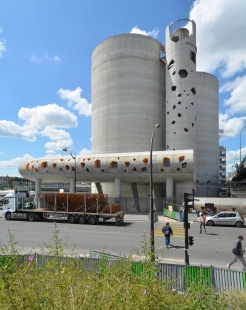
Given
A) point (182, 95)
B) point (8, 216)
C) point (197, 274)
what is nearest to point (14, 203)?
point (8, 216)

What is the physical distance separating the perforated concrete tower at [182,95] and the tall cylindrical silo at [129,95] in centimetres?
387

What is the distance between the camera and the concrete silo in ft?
142

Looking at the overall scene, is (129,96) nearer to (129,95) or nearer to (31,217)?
(129,95)

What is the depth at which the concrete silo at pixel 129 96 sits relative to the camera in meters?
43.3

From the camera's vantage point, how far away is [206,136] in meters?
56.8

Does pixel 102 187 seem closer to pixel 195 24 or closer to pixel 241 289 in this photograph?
pixel 195 24

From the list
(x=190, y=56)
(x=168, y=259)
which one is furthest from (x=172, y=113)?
(x=168, y=259)

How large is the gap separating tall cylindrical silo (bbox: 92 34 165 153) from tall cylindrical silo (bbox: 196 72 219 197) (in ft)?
49.1

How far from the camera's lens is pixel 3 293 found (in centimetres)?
412

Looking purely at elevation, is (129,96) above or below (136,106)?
above

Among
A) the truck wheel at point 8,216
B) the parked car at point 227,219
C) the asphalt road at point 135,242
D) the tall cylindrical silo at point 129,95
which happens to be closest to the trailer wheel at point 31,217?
the truck wheel at point 8,216

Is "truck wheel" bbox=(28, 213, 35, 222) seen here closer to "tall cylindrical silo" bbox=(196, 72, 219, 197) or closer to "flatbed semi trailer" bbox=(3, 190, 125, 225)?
"flatbed semi trailer" bbox=(3, 190, 125, 225)

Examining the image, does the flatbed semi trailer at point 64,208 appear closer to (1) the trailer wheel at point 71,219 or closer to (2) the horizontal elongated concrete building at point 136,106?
(1) the trailer wheel at point 71,219

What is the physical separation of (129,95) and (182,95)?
9.42 meters
